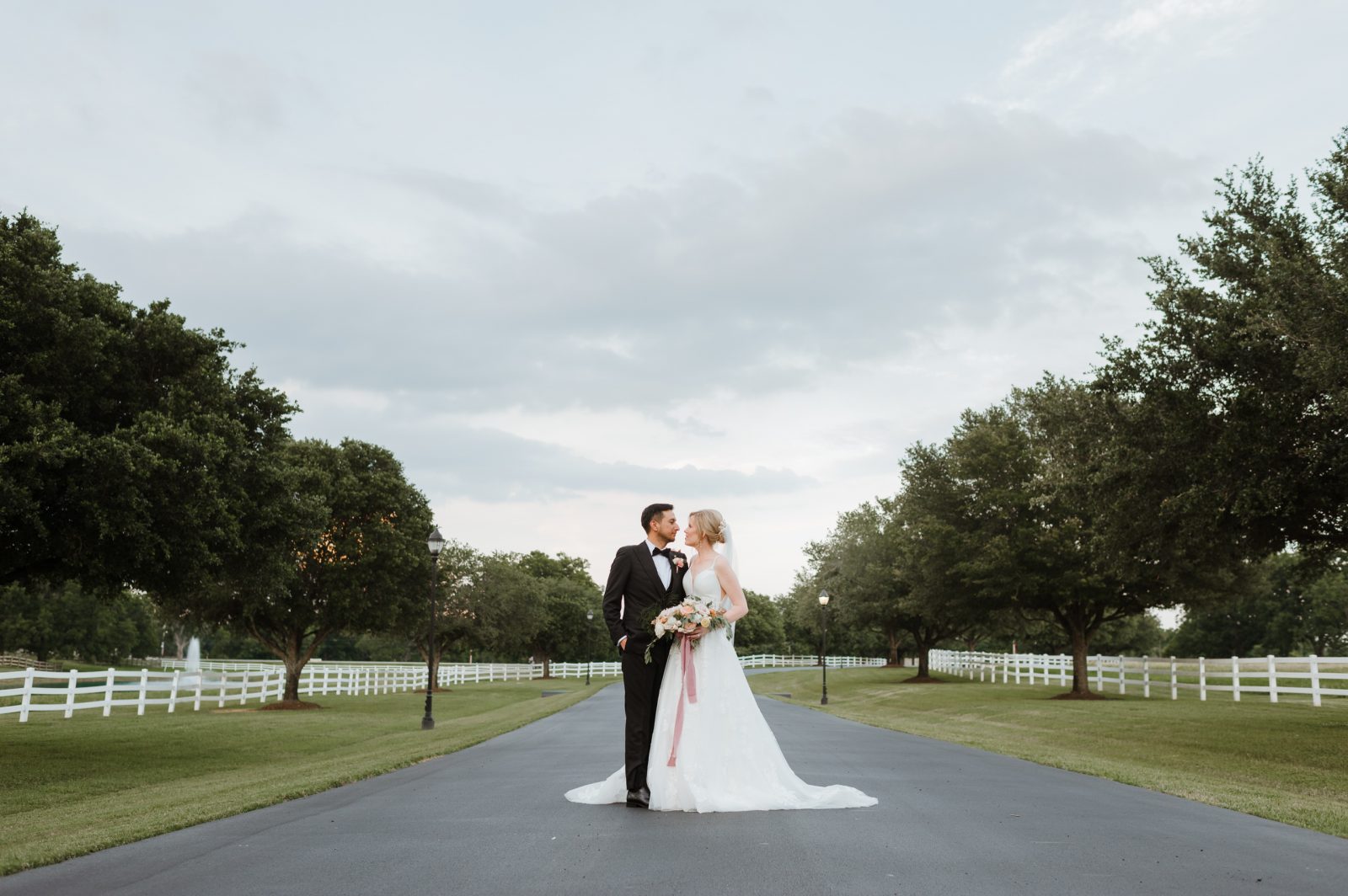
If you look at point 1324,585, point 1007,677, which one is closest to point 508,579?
point 1007,677

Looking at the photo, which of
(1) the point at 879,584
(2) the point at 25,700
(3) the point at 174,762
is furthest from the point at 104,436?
(1) the point at 879,584

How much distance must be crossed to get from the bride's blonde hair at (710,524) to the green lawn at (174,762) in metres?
4.70

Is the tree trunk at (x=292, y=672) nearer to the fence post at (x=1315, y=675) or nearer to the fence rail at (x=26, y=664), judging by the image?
the fence post at (x=1315, y=675)

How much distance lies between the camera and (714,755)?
27.0ft

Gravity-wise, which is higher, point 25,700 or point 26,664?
point 25,700

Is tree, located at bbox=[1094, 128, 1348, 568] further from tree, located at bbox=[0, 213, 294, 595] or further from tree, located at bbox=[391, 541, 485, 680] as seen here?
tree, located at bbox=[391, 541, 485, 680]

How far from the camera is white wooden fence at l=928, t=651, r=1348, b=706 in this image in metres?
28.1

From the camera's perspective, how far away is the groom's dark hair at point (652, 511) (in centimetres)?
848

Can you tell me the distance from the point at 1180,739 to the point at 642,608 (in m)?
15.7

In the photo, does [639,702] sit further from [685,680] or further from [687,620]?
[687,620]

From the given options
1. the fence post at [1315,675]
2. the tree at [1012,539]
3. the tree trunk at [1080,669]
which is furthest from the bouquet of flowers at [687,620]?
the tree trunk at [1080,669]

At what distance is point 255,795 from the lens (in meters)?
9.83

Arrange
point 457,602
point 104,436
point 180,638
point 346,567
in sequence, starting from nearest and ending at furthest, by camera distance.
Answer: point 104,436 < point 346,567 < point 457,602 < point 180,638

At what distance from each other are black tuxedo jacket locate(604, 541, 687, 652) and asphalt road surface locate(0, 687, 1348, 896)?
1409 millimetres
